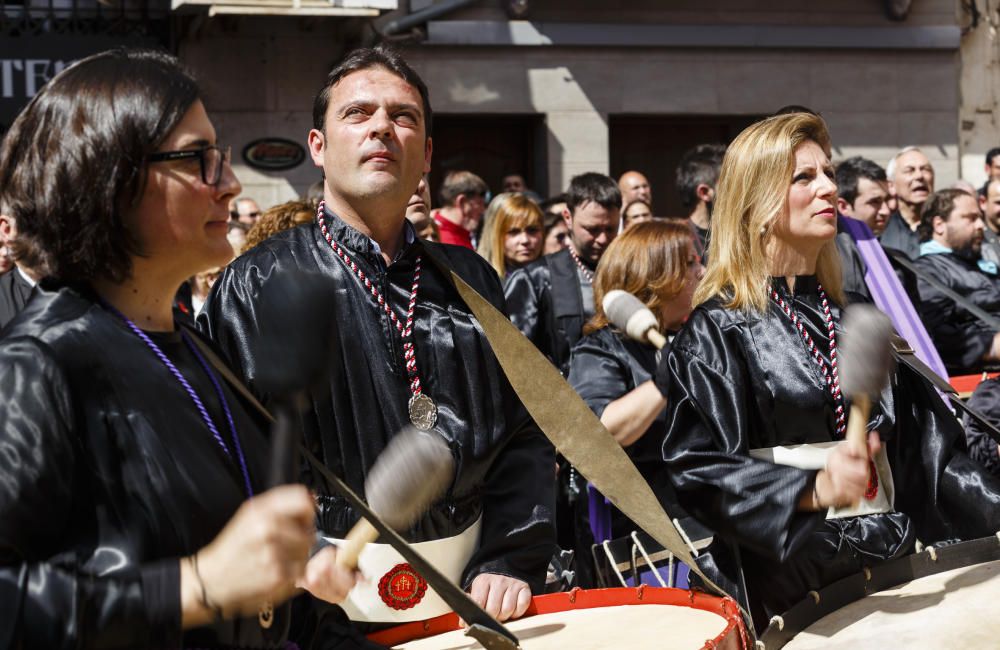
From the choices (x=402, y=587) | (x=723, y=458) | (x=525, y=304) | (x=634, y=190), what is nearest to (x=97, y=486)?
(x=402, y=587)

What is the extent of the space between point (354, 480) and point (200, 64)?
897 cm

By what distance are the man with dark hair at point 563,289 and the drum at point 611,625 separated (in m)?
2.99

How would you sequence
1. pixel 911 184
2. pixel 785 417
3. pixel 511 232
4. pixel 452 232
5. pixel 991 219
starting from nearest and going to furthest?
1. pixel 785 417
2. pixel 511 232
3. pixel 452 232
4. pixel 991 219
5. pixel 911 184

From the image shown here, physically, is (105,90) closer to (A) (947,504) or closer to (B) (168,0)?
(A) (947,504)

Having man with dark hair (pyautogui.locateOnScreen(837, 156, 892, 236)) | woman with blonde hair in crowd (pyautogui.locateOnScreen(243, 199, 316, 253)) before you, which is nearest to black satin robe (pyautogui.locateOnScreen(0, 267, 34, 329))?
woman with blonde hair in crowd (pyautogui.locateOnScreen(243, 199, 316, 253))

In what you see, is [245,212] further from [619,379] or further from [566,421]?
[566,421]

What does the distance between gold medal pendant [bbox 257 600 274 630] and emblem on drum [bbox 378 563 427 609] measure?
0.75 metres

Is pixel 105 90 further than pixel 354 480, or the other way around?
pixel 354 480

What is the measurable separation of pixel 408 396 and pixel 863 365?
98 cm

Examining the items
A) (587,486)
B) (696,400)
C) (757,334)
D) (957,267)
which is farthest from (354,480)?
(957,267)

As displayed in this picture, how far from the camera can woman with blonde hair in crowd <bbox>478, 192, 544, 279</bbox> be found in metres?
7.20

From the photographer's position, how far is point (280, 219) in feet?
14.9

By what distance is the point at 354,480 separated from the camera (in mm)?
2795

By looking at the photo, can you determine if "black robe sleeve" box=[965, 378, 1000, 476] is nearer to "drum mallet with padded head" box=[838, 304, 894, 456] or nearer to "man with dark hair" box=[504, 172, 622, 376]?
"man with dark hair" box=[504, 172, 622, 376]
